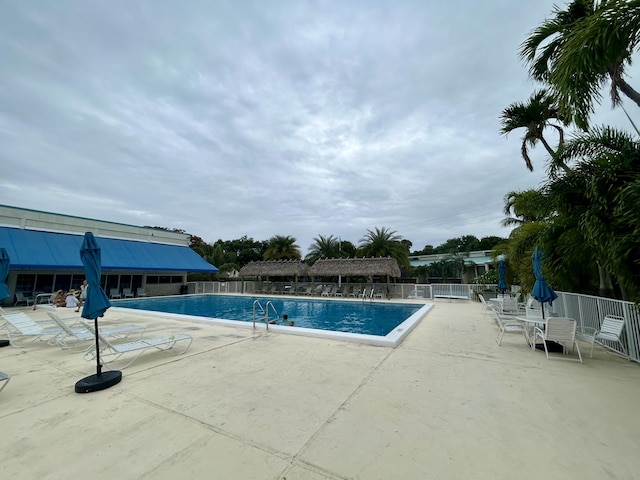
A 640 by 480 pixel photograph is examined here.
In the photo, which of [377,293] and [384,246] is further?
[384,246]

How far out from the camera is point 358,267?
850 inches

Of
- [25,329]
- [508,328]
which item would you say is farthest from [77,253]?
[508,328]

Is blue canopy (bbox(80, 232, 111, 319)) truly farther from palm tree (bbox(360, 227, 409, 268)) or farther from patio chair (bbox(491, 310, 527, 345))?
palm tree (bbox(360, 227, 409, 268))

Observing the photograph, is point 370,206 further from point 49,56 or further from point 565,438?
point 565,438

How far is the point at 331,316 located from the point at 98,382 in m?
11.0

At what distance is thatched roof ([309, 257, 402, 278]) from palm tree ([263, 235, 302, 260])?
7.14 m

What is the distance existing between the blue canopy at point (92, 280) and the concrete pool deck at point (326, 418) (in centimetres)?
116

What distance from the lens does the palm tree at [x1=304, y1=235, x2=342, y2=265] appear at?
29234 millimetres

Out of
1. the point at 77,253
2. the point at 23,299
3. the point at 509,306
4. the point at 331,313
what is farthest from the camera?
the point at 77,253

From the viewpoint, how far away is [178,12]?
24.1ft

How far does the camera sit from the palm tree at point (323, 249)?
29234mm


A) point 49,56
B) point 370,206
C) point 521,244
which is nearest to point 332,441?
point 521,244

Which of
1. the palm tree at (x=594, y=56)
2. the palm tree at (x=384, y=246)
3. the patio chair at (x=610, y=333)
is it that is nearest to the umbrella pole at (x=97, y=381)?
the palm tree at (x=594, y=56)

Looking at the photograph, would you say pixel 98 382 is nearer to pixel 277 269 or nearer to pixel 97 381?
pixel 97 381
